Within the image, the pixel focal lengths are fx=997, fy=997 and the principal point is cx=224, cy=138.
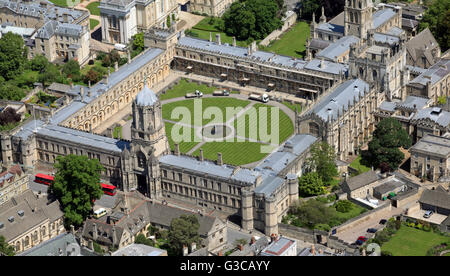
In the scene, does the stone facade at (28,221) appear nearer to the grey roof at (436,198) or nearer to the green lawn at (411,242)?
the green lawn at (411,242)

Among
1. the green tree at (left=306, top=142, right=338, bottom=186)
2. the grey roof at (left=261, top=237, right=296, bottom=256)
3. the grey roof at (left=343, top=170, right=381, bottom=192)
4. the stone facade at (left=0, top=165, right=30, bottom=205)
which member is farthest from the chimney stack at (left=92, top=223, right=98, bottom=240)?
the grey roof at (left=343, top=170, right=381, bottom=192)

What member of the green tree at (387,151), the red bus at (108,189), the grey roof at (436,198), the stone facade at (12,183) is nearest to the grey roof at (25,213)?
the stone facade at (12,183)

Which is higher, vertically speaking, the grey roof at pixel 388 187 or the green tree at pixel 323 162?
the green tree at pixel 323 162

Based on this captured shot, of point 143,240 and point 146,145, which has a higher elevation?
point 146,145

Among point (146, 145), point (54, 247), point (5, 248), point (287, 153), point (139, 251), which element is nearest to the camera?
point (139, 251)

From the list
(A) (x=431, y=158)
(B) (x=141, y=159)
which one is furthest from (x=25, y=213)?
(A) (x=431, y=158)

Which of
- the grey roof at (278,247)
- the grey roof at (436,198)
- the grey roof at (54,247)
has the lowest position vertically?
the grey roof at (436,198)

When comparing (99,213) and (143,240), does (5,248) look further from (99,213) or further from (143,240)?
(143,240)

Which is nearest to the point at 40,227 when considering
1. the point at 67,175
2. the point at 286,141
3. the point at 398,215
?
the point at 67,175
